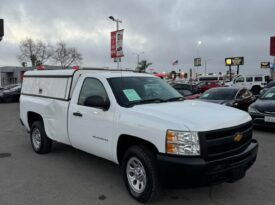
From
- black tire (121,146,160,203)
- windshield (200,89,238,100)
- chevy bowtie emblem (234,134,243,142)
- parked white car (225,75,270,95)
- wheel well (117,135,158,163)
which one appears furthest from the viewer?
parked white car (225,75,270,95)

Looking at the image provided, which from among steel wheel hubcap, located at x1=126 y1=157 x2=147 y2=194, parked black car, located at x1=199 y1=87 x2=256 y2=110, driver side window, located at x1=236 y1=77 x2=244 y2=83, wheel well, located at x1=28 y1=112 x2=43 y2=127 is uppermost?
driver side window, located at x1=236 y1=77 x2=244 y2=83

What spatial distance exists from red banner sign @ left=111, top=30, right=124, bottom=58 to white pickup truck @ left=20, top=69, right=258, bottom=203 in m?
12.5

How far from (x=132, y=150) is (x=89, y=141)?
1.13m

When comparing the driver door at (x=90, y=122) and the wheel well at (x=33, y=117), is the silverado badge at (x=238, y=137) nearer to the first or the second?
→ the driver door at (x=90, y=122)

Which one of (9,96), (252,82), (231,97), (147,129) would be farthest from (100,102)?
(252,82)

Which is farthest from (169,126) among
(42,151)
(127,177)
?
(42,151)

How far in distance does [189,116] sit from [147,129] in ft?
1.83

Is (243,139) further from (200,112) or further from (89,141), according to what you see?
(89,141)

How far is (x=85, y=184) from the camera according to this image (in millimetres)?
5027

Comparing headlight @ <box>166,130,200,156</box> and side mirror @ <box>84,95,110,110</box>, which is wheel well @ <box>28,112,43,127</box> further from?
headlight @ <box>166,130,200,156</box>

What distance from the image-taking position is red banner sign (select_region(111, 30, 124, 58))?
61.0 ft

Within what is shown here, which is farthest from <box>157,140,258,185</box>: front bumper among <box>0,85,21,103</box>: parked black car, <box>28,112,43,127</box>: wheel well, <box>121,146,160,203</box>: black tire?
<box>0,85,21,103</box>: parked black car

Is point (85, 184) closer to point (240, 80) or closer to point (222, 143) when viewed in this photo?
point (222, 143)

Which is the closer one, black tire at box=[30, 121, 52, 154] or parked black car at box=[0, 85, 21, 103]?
black tire at box=[30, 121, 52, 154]
